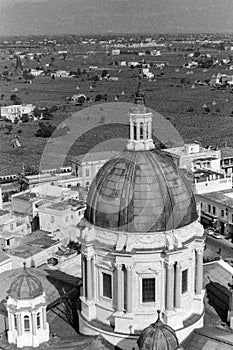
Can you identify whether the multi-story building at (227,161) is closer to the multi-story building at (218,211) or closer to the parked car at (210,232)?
the multi-story building at (218,211)

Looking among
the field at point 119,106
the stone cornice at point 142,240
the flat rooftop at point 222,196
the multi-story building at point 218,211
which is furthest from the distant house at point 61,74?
the stone cornice at point 142,240

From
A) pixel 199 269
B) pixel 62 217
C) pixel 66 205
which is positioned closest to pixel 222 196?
pixel 66 205

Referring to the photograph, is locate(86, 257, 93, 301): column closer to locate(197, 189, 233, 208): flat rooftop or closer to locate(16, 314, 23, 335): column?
locate(16, 314, 23, 335): column

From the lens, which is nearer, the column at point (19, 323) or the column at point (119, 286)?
the column at point (119, 286)

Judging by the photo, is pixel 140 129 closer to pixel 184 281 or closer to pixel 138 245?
pixel 138 245

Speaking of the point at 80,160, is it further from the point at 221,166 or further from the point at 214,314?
the point at 214,314

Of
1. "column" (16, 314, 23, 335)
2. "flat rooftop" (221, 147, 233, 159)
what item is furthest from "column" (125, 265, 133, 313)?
"flat rooftop" (221, 147, 233, 159)
